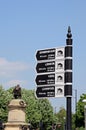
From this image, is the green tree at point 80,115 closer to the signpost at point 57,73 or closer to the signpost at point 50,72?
the signpost at point 50,72

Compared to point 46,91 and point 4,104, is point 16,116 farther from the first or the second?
point 4,104

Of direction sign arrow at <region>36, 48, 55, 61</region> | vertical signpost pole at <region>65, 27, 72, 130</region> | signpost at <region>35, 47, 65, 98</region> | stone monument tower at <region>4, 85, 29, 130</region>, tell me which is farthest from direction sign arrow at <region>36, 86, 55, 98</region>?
stone monument tower at <region>4, 85, 29, 130</region>

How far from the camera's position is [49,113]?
105625 mm

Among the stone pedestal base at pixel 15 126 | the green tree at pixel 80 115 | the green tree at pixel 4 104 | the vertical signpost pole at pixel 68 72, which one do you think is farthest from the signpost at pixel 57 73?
the green tree at pixel 80 115

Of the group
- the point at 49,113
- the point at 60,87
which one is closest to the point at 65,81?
the point at 60,87

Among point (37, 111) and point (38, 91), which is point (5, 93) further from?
point (38, 91)

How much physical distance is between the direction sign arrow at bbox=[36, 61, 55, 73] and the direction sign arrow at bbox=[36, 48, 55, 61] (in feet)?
0.56

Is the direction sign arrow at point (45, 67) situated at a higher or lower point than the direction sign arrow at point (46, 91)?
higher

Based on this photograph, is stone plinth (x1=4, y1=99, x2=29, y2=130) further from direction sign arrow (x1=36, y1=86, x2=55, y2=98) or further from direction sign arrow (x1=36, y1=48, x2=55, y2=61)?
direction sign arrow (x1=36, y1=48, x2=55, y2=61)

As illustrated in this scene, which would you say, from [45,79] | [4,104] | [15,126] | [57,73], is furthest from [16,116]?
[4,104]

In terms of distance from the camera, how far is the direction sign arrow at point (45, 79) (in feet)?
49.5

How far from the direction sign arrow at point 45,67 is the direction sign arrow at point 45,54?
0.17 meters

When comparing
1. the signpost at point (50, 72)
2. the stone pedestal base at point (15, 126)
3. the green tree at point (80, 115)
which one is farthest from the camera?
the green tree at point (80, 115)

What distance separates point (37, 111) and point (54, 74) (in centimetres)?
8089
